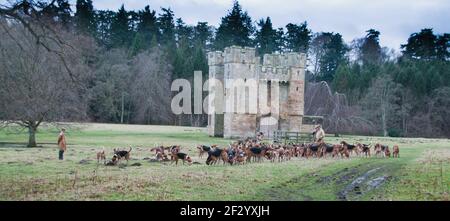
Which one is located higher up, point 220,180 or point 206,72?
point 206,72

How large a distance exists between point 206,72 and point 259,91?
29.5m

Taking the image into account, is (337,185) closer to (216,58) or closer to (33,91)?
(33,91)

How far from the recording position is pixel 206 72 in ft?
256

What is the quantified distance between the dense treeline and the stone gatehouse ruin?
6060 mm

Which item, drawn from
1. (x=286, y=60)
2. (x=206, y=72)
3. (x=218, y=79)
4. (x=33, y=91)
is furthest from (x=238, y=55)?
(x=206, y=72)

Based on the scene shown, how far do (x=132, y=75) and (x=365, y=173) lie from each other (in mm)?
55330

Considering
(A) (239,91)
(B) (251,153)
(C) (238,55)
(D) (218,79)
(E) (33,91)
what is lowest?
(B) (251,153)

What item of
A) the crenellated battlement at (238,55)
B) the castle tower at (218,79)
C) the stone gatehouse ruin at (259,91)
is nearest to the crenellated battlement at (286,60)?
the stone gatehouse ruin at (259,91)

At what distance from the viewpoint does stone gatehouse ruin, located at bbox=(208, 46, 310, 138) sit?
4815cm

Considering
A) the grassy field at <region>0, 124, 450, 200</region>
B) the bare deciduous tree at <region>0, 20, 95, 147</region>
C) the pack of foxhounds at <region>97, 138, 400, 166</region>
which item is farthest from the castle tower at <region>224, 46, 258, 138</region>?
the grassy field at <region>0, 124, 450, 200</region>

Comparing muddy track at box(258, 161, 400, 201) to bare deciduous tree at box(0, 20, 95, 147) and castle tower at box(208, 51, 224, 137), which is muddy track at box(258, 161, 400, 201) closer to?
bare deciduous tree at box(0, 20, 95, 147)

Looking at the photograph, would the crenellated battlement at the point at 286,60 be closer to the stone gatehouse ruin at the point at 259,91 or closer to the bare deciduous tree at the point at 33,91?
the stone gatehouse ruin at the point at 259,91
